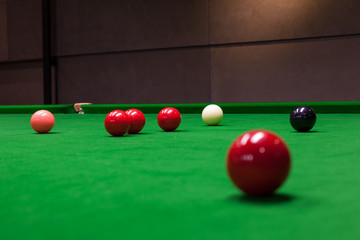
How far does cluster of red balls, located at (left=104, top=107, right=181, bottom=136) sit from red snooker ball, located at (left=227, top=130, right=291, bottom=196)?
2319 mm

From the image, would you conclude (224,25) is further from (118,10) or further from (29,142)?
(29,142)

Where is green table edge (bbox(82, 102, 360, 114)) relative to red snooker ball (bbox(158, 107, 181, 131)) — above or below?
below

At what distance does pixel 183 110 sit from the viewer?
8.12 meters

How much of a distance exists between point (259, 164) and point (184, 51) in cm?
1076

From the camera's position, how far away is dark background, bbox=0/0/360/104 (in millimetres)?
10406

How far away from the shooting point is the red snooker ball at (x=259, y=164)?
1380 millimetres

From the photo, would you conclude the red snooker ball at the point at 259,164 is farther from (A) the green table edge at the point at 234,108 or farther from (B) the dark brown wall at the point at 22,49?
(B) the dark brown wall at the point at 22,49

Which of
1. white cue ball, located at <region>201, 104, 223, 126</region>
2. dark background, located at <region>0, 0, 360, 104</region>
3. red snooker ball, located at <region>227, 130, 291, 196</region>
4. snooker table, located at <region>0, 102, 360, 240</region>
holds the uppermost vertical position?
dark background, located at <region>0, 0, 360, 104</region>

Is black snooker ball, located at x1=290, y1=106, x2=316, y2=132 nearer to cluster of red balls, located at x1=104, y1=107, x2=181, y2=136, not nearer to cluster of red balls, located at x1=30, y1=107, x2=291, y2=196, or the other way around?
cluster of red balls, located at x1=104, y1=107, x2=181, y2=136

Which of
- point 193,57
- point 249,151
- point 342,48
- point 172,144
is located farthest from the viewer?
point 193,57

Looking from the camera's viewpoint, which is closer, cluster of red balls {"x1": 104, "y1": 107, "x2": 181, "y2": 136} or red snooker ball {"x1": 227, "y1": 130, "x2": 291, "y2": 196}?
red snooker ball {"x1": 227, "y1": 130, "x2": 291, "y2": 196}

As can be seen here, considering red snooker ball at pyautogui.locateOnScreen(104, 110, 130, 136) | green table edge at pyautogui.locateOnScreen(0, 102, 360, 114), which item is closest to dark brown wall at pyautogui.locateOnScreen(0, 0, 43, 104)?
green table edge at pyautogui.locateOnScreen(0, 102, 360, 114)

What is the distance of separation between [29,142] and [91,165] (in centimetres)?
150

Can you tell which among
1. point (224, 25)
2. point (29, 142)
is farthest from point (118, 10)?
point (29, 142)
